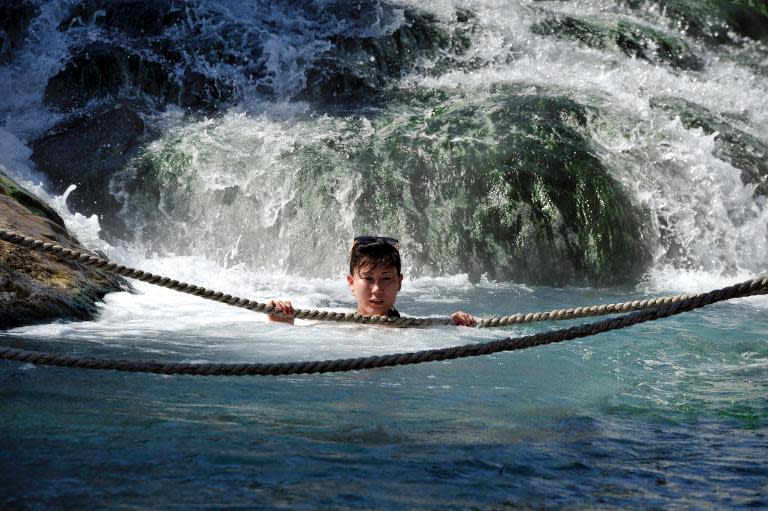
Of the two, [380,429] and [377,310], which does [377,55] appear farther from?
[380,429]

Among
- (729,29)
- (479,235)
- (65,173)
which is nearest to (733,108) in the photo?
(729,29)

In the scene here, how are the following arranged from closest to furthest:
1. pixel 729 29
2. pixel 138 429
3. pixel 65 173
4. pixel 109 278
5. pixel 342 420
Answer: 1. pixel 138 429
2. pixel 342 420
3. pixel 109 278
4. pixel 65 173
5. pixel 729 29

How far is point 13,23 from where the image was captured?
37.8ft

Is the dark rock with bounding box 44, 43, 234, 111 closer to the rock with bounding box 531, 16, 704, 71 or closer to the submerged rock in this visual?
the submerged rock

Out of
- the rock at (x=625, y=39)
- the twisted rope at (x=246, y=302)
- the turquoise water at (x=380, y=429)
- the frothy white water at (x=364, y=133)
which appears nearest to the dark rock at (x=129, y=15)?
the frothy white water at (x=364, y=133)

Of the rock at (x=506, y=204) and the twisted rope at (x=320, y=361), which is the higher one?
the rock at (x=506, y=204)

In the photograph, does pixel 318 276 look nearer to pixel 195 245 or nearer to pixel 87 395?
pixel 195 245

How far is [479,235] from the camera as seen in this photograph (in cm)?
855

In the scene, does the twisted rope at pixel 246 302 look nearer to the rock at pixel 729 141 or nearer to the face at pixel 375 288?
the face at pixel 375 288

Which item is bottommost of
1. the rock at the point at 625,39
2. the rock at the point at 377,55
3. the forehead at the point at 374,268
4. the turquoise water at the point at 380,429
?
the turquoise water at the point at 380,429

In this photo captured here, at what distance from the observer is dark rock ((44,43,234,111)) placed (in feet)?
34.9

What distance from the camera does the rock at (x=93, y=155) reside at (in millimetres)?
9008

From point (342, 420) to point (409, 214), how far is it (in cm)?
571

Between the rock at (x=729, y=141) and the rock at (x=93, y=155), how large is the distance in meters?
6.03
